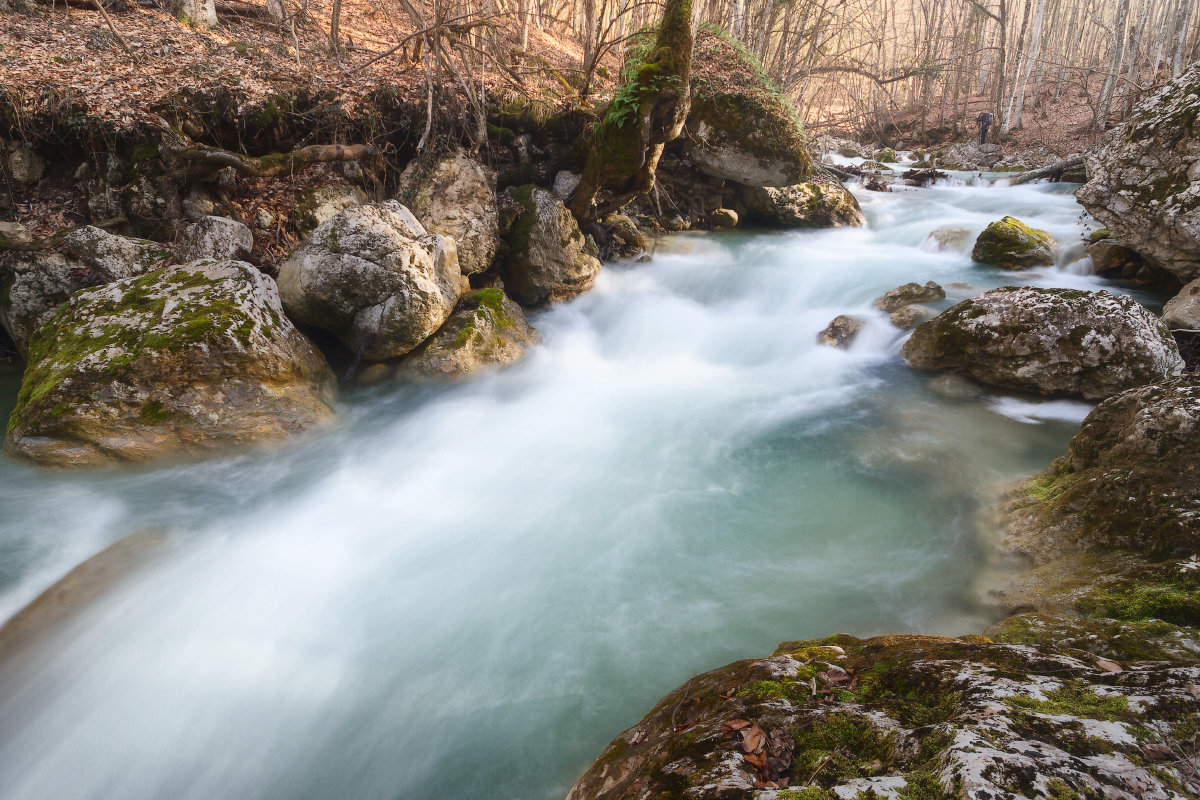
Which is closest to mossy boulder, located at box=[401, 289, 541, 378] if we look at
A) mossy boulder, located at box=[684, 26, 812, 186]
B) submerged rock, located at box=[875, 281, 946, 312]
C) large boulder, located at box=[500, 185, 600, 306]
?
large boulder, located at box=[500, 185, 600, 306]

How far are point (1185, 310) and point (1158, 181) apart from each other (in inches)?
69.5

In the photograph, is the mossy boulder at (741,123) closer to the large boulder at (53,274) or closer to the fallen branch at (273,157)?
the fallen branch at (273,157)

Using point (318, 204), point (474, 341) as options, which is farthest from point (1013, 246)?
point (318, 204)

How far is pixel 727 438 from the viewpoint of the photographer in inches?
237

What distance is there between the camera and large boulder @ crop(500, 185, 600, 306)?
854 centimetres

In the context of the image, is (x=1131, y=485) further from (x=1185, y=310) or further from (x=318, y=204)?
(x=318, y=204)

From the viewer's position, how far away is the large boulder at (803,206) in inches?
484

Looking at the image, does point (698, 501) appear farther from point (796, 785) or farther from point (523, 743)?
point (796, 785)

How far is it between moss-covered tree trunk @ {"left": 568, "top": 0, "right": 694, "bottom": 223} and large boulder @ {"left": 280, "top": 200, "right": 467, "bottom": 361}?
3223mm

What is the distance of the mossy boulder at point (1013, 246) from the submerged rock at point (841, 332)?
384 centimetres

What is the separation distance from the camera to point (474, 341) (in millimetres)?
7070

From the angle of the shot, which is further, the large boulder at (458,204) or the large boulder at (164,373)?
the large boulder at (458,204)

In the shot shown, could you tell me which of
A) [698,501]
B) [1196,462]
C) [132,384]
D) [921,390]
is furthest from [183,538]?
[921,390]

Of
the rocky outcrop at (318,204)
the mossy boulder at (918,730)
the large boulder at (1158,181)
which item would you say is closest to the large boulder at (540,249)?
the rocky outcrop at (318,204)
